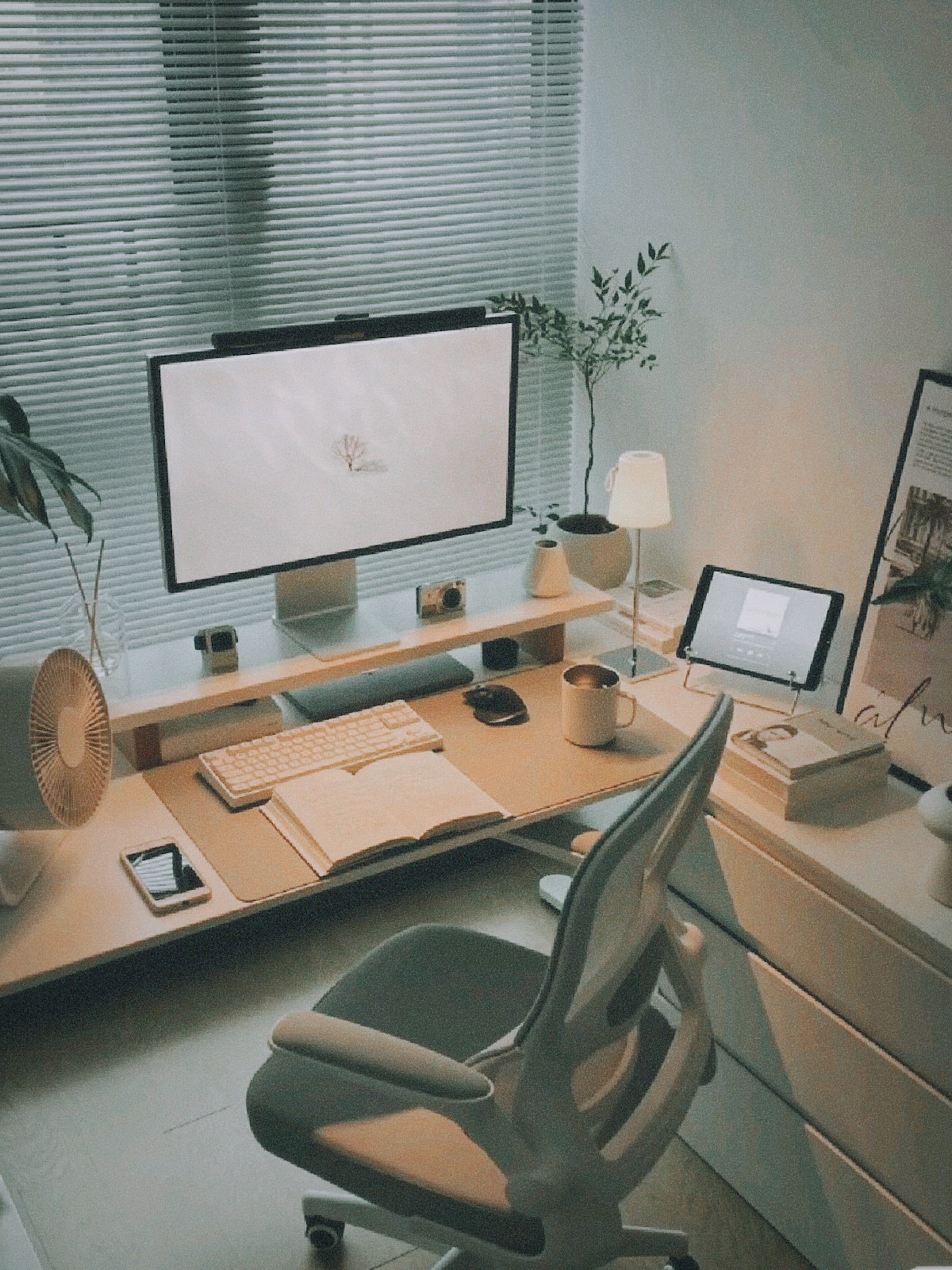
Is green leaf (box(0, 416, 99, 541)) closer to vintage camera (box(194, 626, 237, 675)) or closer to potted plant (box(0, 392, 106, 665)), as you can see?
potted plant (box(0, 392, 106, 665))

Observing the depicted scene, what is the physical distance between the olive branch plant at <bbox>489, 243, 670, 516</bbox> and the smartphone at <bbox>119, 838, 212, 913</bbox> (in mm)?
1266

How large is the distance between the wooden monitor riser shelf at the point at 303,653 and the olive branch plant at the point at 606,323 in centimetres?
36

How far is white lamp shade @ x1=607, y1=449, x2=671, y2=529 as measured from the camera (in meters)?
2.51

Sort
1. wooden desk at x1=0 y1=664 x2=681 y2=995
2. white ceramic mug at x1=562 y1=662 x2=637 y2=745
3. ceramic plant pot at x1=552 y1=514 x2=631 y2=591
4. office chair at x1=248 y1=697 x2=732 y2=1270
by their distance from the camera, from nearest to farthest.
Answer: office chair at x1=248 y1=697 x2=732 y2=1270, wooden desk at x1=0 y1=664 x2=681 y2=995, white ceramic mug at x1=562 y1=662 x2=637 y2=745, ceramic plant pot at x1=552 y1=514 x2=631 y2=591

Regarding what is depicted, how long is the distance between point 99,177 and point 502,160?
0.93 meters

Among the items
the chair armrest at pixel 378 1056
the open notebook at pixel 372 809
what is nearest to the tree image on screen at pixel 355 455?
the open notebook at pixel 372 809

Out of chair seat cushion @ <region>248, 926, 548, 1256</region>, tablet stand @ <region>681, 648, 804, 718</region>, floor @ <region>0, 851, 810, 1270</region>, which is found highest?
tablet stand @ <region>681, 648, 804, 718</region>

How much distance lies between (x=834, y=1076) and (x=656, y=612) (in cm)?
100

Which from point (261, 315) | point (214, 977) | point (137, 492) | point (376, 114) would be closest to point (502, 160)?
point (376, 114)

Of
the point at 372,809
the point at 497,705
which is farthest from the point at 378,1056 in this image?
the point at 497,705

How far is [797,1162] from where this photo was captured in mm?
2180

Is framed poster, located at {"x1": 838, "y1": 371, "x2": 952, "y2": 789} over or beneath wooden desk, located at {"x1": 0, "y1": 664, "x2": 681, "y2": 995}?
over

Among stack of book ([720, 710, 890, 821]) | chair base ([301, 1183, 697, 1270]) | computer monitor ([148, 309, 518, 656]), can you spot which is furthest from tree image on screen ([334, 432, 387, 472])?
chair base ([301, 1183, 697, 1270])

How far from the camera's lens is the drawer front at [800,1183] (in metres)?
2.03
